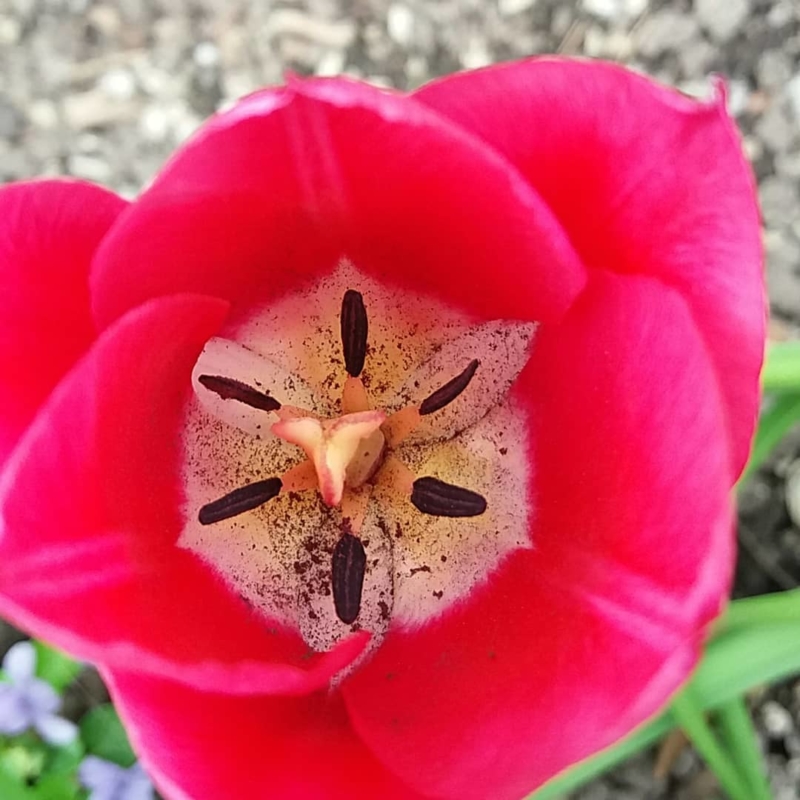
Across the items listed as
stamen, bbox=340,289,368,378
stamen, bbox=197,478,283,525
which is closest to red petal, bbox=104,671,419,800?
stamen, bbox=197,478,283,525

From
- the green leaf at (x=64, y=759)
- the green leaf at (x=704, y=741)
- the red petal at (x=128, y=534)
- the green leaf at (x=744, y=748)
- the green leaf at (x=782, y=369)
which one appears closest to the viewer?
the red petal at (x=128, y=534)

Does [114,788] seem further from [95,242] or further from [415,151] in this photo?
[415,151]

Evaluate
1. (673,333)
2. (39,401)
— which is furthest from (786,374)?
(39,401)

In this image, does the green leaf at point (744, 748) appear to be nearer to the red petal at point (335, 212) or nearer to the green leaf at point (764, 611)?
the green leaf at point (764, 611)

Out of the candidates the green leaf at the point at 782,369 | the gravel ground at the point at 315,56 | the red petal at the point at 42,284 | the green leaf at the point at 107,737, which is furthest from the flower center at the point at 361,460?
the gravel ground at the point at 315,56

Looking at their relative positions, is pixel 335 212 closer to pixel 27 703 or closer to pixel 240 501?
pixel 240 501

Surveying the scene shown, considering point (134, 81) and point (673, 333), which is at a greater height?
point (673, 333)
